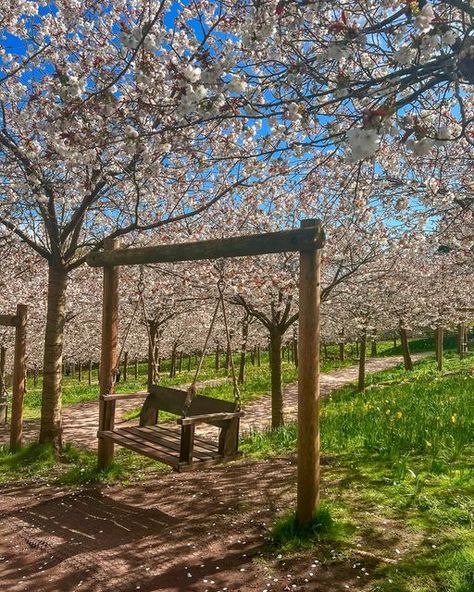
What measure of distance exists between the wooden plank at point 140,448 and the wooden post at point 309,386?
1199 mm

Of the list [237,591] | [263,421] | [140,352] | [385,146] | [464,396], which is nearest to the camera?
[237,591]

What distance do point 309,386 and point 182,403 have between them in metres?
2.23

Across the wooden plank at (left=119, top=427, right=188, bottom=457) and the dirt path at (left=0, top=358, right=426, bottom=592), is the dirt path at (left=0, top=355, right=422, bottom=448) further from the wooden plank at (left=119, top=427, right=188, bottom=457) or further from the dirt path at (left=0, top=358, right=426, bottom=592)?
the wooden plank at (left=119, top=427, right=188, bottom=457)

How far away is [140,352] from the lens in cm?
3381

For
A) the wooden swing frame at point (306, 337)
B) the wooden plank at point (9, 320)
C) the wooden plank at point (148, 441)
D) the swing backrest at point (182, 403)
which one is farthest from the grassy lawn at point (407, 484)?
the wooden plank at point (9, 320)

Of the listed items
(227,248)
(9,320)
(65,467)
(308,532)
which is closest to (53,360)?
(9,320)

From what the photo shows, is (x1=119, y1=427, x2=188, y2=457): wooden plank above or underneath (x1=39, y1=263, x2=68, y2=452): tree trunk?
underneath

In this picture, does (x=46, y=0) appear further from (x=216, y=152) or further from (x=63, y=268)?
(x=63, y=268)

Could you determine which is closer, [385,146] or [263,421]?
[385,146]

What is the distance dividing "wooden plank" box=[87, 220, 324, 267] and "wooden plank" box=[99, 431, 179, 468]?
197 centimetres

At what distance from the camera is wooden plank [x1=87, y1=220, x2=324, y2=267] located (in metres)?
4.31

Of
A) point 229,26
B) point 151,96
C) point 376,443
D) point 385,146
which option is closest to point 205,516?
point 376,443

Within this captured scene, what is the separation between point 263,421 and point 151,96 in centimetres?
901

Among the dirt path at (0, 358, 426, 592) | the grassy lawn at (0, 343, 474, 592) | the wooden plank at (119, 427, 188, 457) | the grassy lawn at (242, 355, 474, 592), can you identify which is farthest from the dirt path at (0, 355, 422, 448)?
the wooden plank at (119, 427, 188, 457)
